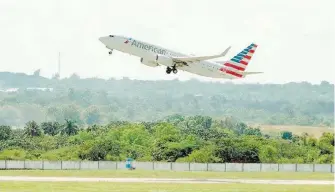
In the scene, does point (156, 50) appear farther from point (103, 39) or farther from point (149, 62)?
point (103, 39)

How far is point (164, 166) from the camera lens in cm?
8438

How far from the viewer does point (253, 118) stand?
5512 inches

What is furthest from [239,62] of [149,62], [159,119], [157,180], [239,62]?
[159,119]

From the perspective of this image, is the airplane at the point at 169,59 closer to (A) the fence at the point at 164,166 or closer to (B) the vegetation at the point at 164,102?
(A) the fence at the point at 164,166

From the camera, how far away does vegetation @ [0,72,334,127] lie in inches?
5502

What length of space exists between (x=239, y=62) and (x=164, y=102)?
59.6 meters

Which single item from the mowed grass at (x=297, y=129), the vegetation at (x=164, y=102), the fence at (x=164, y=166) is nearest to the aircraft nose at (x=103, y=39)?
the fence at (x=164, y=166)

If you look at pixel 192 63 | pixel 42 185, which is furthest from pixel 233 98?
pixel 42 185

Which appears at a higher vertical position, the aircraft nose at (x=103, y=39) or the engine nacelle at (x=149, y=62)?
the aircraft nose at (x=103, y=39)

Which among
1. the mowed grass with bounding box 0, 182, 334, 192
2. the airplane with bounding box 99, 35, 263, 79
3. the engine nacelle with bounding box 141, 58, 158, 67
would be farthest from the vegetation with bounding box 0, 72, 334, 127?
the mowed grass with bounding box 0, 182, 334, 192

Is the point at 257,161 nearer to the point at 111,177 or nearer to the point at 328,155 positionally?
the point at 328,155

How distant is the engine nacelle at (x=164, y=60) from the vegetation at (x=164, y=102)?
5396 cm

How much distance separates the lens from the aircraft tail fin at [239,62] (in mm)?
86169

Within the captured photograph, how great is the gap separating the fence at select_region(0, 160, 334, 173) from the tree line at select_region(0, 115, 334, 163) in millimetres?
9890
